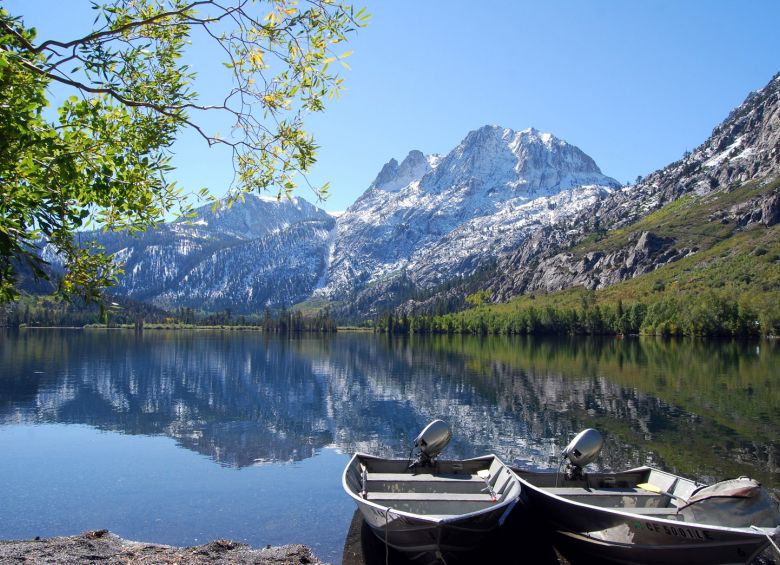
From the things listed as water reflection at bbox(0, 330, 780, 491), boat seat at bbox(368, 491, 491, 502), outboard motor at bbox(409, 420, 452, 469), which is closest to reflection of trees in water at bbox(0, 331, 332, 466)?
water reflection at bbox(0, 330, 780, 491)

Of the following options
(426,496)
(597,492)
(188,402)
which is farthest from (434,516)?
(188,402)

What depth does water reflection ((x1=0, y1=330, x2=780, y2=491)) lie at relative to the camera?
44953 mm

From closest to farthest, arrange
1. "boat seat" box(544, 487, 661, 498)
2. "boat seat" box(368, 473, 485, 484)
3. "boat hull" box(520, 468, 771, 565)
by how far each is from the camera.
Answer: "boat hull" box(520, 468, 771, 565)
"boat seat" box(544, 487, 661, 498)
"boat seat" box(368, 473, 485, 484)

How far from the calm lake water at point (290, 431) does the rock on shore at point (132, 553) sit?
190 cm

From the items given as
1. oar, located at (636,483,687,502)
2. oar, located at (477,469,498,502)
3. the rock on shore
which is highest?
oar, located at (636,483,687,502)

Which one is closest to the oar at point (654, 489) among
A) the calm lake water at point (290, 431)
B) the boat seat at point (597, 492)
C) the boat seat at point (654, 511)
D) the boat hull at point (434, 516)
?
the boat seat at point (597, 492)

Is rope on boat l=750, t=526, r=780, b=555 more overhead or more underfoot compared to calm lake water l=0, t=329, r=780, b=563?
more overhead

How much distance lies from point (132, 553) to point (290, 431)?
32000 mm

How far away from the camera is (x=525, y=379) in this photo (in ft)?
299

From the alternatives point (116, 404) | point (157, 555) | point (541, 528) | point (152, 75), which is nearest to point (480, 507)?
point (541, 528)

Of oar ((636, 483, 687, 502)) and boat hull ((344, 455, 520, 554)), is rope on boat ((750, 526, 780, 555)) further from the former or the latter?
boat hull ((344, 455, 520, 554))

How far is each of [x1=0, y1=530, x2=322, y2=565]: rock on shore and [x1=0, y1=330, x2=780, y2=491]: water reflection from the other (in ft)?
58.0

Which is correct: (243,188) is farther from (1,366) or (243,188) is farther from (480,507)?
(1,366)

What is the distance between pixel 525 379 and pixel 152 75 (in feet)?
279
